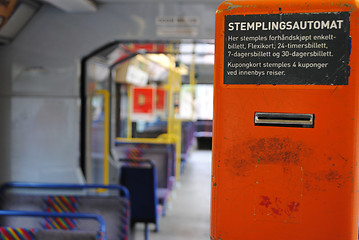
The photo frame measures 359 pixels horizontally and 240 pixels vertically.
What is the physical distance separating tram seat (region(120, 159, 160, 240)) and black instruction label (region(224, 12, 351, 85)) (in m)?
3.39

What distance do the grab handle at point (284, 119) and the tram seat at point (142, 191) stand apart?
3.38 meters

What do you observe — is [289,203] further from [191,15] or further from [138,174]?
[138,174]

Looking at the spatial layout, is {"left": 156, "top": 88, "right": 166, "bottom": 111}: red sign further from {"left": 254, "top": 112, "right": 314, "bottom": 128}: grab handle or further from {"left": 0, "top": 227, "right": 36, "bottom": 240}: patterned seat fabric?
{"left": 254, "top": 112, "right": 314, "bottom": 128}: grab handle

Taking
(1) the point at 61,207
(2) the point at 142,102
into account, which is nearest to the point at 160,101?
(2) the point at 142,102

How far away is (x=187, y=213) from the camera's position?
6098 millimetres

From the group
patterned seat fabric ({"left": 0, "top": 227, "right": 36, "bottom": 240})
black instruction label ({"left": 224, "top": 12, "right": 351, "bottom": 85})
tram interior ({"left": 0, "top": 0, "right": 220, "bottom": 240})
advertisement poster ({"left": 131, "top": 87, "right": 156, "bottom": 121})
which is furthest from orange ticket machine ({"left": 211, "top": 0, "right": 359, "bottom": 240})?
advertisement poster ({"left": 131, "top": 87, "right": 156, "bottom": 121})

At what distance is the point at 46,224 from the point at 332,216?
2623mm

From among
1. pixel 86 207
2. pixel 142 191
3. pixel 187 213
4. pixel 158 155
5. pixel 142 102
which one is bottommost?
pixel 187 213

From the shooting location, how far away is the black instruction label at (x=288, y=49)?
43.4 inches

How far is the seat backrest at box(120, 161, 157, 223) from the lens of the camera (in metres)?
4.46

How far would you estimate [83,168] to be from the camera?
3.78 meters

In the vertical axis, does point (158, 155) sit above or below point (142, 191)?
above

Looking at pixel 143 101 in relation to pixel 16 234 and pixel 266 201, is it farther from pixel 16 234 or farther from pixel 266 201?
pixel 266 201

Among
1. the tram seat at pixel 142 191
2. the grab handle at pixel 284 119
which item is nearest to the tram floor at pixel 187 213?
the tram seat at pixel 142 191
